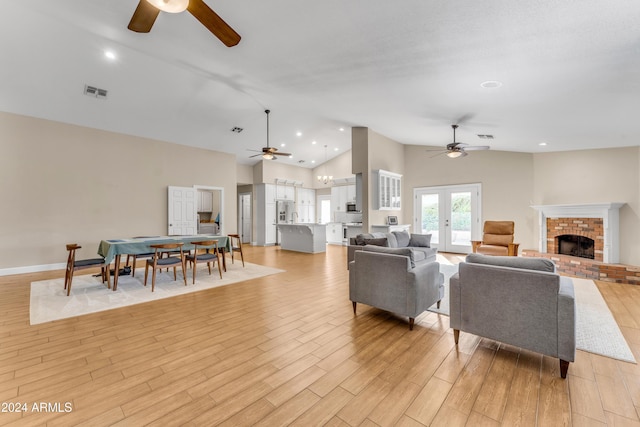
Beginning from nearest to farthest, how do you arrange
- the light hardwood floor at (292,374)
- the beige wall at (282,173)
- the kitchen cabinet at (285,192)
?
the light hardwood floor at (292,374)
the beige wall at (282,173)
the kitchen cabinet at (285,192)

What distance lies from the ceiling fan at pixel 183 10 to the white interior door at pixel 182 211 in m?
5.63

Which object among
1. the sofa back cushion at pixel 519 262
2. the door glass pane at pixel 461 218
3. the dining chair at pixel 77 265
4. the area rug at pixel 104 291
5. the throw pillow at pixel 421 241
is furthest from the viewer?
the door glass pane at pixel 461 218

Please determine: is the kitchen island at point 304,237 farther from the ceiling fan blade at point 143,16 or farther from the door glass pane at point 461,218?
the ceiling fan blade at point 143,16

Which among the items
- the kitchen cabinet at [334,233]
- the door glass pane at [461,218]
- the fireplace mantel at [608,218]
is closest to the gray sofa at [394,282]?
the fireplace mantel at [608,218]

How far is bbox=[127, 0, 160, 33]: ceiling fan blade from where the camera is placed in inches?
87.8

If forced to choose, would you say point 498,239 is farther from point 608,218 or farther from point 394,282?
point 394,282

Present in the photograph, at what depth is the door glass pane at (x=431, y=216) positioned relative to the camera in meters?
8.15

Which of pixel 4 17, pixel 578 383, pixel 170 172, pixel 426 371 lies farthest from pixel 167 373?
pixel 170 172

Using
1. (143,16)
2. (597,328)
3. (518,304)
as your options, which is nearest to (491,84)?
(518,304)

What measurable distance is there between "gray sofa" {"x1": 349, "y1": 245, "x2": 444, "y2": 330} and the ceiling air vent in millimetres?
5620

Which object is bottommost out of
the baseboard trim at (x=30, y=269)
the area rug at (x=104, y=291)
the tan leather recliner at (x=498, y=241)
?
the area rug at (x=104, y=291)

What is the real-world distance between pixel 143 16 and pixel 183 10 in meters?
0.64

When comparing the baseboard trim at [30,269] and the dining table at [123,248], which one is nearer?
the dining table at [123,248]

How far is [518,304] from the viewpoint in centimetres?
218
